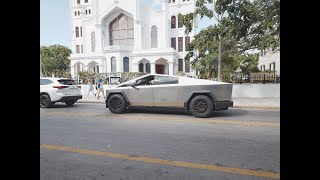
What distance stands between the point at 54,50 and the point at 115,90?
1764 inches

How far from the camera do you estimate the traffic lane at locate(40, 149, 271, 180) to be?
384 cm

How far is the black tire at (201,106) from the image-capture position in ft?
29.0

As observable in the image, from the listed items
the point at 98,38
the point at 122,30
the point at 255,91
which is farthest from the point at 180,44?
the point at 255,91

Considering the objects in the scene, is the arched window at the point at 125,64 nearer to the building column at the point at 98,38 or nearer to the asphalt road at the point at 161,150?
the building column at the point at 98,38

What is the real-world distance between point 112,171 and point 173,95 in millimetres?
5529

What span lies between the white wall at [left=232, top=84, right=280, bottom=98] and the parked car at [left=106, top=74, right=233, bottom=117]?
7882mm

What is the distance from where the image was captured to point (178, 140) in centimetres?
589

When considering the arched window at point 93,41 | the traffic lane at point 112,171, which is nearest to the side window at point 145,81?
the traffic lane at point 112,171

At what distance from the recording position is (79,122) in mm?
8570

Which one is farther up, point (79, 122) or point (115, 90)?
point (115, 90)

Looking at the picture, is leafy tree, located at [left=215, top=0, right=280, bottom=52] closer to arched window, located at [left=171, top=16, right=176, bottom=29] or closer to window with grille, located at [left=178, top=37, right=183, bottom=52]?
window with grille, located at [left=178, top=37, right=183, bottom=52]

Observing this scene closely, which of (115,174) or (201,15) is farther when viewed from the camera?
(201,15)
